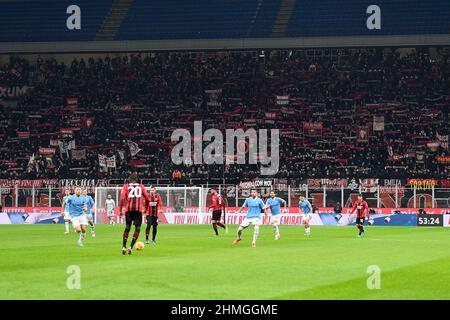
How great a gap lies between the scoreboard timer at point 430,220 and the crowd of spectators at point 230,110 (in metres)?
4.67

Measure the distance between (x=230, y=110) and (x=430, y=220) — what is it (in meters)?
20.2

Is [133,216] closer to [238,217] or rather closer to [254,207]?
[254,207]

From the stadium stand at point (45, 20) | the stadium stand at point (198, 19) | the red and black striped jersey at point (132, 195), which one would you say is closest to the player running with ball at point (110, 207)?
the stadium stand at point (198, 19)

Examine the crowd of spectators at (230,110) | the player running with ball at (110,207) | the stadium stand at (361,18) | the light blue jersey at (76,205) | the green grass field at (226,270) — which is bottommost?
the green grass field at (226,270)

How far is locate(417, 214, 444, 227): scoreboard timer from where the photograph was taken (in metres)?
62.2

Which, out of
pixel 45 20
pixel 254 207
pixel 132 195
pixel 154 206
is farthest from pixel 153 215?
pixel 45 20

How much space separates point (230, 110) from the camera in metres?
76.1

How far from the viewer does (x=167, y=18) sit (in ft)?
250

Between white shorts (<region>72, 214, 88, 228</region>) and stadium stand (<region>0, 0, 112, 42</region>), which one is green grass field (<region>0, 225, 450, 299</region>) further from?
stadium stand (<region>0, 0, 112, 42</region>)

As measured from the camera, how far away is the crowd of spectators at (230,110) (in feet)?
232

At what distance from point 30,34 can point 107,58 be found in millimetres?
7544

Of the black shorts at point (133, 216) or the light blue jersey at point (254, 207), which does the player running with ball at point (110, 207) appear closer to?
the light blue jersey at point (254, 207)

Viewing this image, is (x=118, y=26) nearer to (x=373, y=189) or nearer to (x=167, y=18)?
(x=167, y=18)
